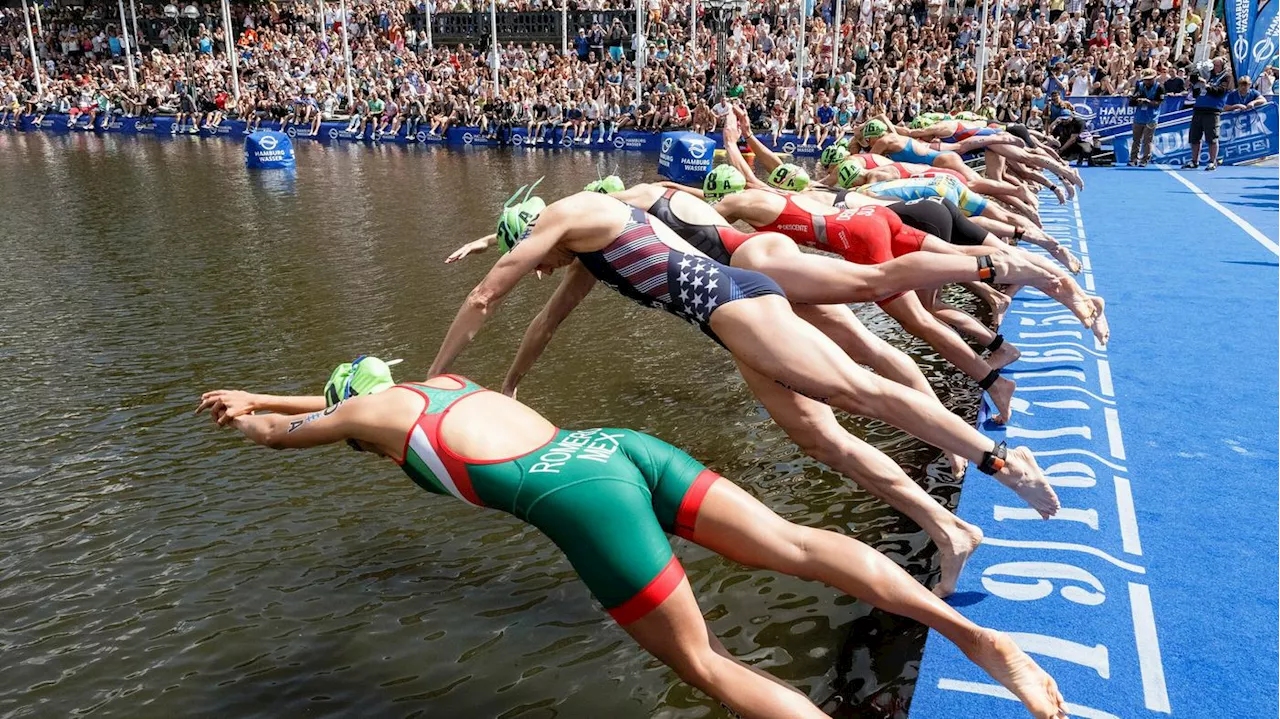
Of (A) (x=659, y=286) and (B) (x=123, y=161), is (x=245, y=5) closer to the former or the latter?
(B) (x=123, y=161)

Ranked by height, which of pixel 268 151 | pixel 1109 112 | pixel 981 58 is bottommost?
pixel 268 151

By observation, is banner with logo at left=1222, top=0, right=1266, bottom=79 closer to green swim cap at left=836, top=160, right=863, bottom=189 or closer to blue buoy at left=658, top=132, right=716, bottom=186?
blue buoy at left=658, top=132, right=716, bottom=186

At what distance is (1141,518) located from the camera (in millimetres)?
4914

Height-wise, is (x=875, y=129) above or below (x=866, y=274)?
above

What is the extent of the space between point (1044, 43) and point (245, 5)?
4327 cm

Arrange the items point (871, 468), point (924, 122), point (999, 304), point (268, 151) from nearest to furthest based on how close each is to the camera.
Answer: point (871, 468)
point (999, 304)
point (924, 122)
point (268, 151)

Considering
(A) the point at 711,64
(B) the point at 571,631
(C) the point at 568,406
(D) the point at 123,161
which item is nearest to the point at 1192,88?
(A) the point at 711,64

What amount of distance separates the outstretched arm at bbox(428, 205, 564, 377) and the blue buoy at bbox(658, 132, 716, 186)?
18.1m

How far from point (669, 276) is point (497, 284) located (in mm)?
925

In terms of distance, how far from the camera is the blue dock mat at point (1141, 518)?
11.9 feet

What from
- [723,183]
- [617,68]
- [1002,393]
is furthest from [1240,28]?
[617,68]

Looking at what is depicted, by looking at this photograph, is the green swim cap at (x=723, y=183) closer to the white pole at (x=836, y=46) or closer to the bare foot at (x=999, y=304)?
the bare foot at (x=999, y=304)

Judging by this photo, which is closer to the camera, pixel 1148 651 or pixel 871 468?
pixel 1148 651

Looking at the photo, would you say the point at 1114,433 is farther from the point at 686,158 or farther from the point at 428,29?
the point at 428,29
